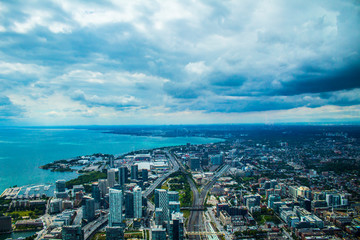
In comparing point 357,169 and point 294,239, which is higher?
point 357,169

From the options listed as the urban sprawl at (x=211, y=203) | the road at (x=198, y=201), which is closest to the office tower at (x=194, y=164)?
the urban sprawl at (x=211, y=203)

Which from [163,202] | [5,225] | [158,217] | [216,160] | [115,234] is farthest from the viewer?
[216,160]

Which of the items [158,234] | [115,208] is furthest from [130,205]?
[158,234]

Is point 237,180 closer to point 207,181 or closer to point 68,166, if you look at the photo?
point 207,181

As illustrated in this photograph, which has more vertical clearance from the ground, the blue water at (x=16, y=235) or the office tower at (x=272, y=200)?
the office tower at (x=272, y=200)

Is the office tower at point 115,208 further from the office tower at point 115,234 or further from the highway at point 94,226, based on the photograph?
the office tower at point 115,234

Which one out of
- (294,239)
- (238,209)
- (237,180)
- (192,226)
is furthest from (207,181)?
(294,239)

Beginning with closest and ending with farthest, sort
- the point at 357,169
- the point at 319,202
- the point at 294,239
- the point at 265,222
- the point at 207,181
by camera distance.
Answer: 1. the point at 294,239
2. the point at 265,222
3. the point at 319,202
4. the point at 357,169
5. the point at 207,181

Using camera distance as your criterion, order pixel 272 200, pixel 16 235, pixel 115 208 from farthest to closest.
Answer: pixel 272 200 < pixel 115 208 < pixel 16 235

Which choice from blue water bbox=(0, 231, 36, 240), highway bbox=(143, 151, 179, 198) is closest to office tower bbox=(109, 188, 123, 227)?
blue water bbox=(0, 231, 36, 240)

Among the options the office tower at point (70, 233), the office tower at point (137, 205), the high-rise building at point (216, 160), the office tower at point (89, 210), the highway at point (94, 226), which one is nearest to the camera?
the office tower at point (70, 233)

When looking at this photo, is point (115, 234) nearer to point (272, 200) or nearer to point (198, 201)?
point (198, 201)
